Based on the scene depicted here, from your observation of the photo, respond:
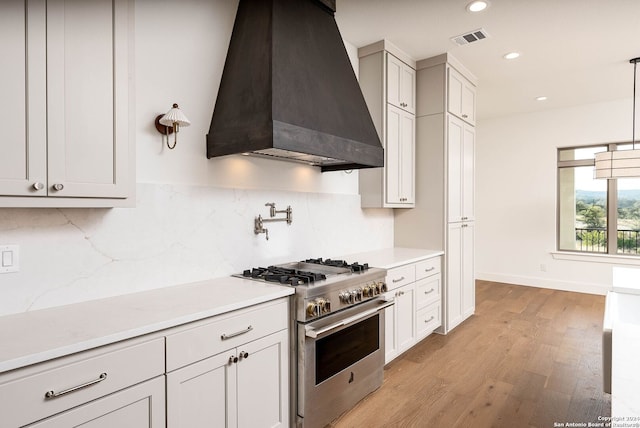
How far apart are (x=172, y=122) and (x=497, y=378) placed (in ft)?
9.77

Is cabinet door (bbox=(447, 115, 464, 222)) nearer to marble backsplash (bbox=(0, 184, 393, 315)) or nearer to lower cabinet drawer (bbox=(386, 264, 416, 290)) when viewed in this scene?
lower cabinet drawer (bbox=(386, 264, 416, 290))

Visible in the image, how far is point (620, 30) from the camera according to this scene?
10.3ft

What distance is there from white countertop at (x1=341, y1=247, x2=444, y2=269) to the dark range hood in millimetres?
841

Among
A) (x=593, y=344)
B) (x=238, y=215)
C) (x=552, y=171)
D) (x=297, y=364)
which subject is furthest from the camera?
(x=552, y=171)

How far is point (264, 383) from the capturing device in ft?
6.22

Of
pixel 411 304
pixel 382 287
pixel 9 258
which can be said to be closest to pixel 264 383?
pixel 382 287

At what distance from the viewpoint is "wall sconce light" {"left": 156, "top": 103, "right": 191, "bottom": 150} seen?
196 cm

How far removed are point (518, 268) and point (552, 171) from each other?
1.69m

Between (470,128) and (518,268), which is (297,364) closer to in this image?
(470,128)

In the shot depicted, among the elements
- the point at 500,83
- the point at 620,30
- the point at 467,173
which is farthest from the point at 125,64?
the point at 500,83

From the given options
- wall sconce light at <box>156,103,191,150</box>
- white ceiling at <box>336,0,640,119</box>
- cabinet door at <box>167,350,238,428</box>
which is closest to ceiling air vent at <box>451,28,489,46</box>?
white ceiling at <box>336,0,640,119</box>

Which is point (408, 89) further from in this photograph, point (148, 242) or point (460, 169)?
point (148, 242)

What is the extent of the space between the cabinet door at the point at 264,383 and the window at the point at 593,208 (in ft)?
18.7

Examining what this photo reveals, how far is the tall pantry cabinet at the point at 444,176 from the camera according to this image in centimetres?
372
